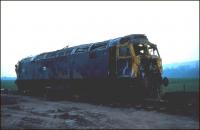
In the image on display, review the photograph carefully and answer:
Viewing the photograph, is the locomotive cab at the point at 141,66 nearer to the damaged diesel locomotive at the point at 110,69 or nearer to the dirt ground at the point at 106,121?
the damaged diesel locomotive at the point at 110,69

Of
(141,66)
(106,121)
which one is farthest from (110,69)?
(106,121)

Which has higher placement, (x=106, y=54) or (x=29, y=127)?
(x=106, y=54)

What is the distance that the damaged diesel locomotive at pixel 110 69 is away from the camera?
15.4 m

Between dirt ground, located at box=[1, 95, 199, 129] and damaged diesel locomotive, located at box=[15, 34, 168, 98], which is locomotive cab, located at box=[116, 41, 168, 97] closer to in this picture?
damaged diesel locomotive, located at box=[15, 34, 168, 98]

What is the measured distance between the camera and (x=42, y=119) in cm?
1162

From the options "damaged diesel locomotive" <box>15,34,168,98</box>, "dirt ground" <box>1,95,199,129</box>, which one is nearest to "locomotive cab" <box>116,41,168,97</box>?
"damaged diesel locomotive" <box>15,34,168,98</box>

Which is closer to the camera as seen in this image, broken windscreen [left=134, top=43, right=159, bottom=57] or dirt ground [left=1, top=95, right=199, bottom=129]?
dirt ground [left=1, top=95, right=199, bottom=129]

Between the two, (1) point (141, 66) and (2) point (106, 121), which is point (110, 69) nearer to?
(1) point (141, 66)

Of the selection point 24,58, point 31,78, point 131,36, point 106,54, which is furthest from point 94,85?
point 24,58

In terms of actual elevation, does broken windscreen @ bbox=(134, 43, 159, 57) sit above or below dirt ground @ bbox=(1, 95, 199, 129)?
above

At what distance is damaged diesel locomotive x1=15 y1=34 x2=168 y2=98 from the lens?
605 inches

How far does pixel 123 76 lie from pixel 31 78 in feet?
43.3

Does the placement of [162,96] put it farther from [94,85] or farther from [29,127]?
[29,127]

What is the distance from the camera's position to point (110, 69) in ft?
54.9
